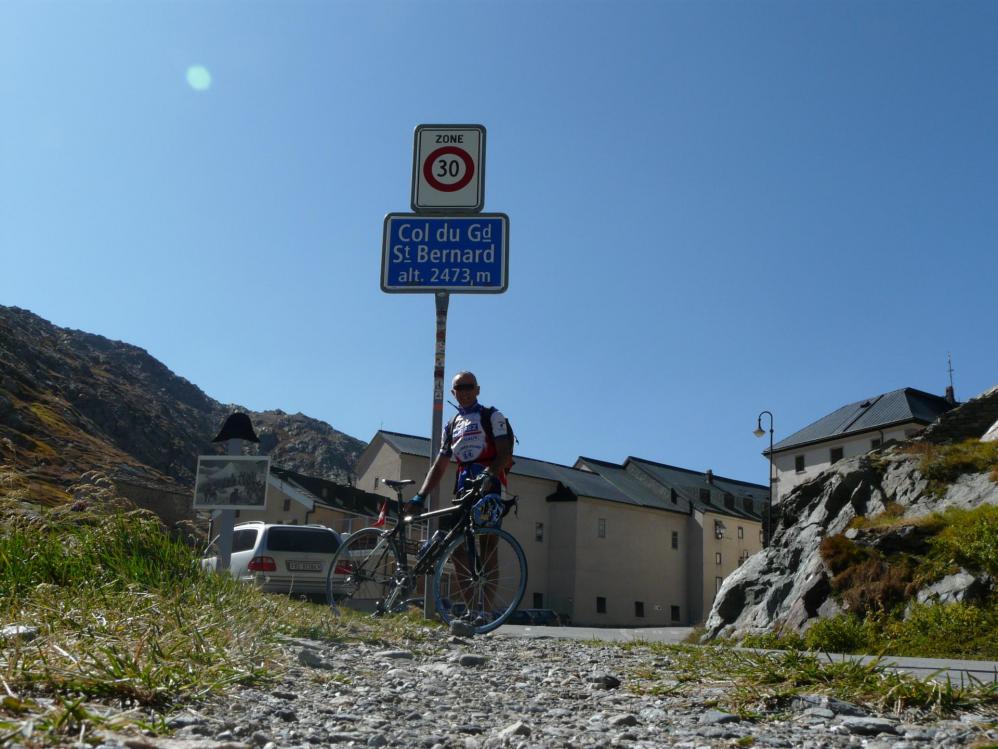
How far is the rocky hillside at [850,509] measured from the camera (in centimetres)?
771

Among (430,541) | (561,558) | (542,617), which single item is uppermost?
(561,558)

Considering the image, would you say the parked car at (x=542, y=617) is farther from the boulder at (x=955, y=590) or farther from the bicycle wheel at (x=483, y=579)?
the boulder at (x=955, y=590)

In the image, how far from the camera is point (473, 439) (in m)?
7.00

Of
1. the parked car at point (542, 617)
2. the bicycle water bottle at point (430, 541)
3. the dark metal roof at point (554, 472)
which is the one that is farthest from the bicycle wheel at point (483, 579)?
the dark metal roof at point (554, 472)

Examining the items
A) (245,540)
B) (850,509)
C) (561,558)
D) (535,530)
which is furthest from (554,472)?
(850,509)

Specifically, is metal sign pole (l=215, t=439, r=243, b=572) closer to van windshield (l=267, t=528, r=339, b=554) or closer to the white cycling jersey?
van windshield (l=267, t=528, r=339, b=554)

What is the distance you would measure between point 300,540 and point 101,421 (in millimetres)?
117449

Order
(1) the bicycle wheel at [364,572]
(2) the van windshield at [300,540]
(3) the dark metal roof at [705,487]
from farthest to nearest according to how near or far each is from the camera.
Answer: (3) the dark metal roof at [705,487]
(2) the van windshield at [300,540]
(1) the bicycle wheel at [364,572]

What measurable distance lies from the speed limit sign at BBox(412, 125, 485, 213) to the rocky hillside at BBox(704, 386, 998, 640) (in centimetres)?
477

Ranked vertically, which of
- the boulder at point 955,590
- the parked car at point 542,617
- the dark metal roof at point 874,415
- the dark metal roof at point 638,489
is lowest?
the parked car at point 542,617

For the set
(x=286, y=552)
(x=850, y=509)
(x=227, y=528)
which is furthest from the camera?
(x=286, y=552)

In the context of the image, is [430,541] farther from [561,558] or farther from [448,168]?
[561,558]

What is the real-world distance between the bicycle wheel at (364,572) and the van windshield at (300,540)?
10027mm

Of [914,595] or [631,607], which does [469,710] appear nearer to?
[914,595]
